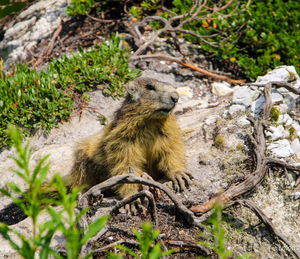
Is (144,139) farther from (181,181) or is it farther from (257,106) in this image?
(257,106)

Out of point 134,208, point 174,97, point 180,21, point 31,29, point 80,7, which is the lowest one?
point 134,208

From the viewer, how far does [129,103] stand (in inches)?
176

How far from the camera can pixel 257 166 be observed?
3836mm

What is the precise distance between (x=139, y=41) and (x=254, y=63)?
6.59 ft

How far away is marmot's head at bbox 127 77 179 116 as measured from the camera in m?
4.18

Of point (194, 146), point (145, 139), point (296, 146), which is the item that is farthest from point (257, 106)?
point (145, 139)

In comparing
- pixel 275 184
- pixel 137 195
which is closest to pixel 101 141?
pixel 137 195

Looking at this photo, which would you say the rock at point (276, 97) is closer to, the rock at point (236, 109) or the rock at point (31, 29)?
the rock at point (236, 109)

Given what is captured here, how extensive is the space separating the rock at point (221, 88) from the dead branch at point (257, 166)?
5.26 feet

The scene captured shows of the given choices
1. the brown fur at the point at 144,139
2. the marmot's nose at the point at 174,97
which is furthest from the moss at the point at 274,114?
the marmot's nose at the point at 174,97

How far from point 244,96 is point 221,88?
1.13m

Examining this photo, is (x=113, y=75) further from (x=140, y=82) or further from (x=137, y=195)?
(x=137, y=195)

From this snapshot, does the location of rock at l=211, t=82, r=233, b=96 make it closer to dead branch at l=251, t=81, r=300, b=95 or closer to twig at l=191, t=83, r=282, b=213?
dead branch at l=251, t=81, r=300, b=95

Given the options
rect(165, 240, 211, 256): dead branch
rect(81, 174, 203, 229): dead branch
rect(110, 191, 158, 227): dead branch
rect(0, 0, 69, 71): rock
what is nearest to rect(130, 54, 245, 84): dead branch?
rect(0, 0, 69, 71): rock
